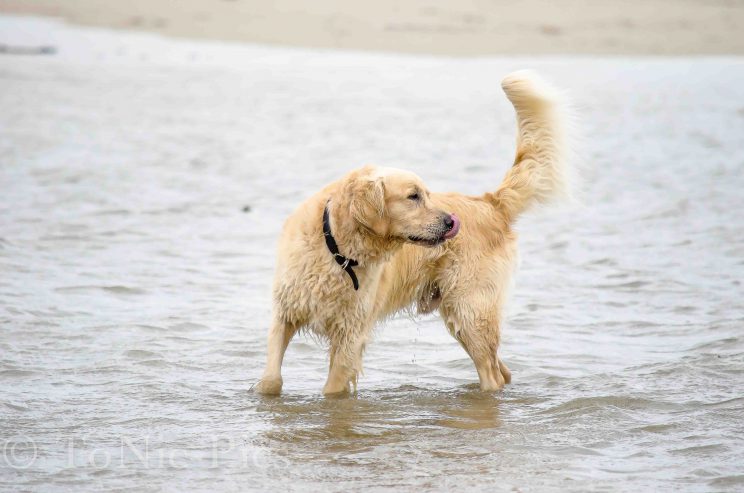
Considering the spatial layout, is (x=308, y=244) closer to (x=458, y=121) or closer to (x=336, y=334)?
(x=336, y=334)

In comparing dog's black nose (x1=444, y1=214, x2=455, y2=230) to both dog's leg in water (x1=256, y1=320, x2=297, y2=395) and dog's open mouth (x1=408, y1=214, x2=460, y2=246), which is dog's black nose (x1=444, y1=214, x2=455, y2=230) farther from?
dog's leg in water (x1=256, y1=320, x2=297, y2=395)

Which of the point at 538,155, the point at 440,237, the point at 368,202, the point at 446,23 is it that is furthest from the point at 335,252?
the point at 446,23

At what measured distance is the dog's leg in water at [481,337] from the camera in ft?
21.2

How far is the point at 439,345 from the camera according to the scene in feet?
25.1

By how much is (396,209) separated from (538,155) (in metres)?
1.55

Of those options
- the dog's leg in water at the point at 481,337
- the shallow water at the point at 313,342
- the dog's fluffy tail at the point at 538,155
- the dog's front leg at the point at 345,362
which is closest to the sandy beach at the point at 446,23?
the shallow water at the point at 313,342

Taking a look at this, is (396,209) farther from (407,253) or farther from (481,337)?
(481,337)

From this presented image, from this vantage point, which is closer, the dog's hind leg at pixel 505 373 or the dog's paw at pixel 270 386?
the dog's paw at pixel 270 386

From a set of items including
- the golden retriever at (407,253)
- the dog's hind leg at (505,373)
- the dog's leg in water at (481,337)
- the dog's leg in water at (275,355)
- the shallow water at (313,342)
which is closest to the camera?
the shallow water at (313,342)

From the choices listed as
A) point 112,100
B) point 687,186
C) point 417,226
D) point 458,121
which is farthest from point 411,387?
point 112,100

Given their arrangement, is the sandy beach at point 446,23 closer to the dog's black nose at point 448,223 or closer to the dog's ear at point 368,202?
the dog's black nose at point 448,223

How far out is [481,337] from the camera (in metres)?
6.48

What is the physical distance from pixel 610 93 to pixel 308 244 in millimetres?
17352

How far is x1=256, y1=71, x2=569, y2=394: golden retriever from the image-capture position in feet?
18.7
